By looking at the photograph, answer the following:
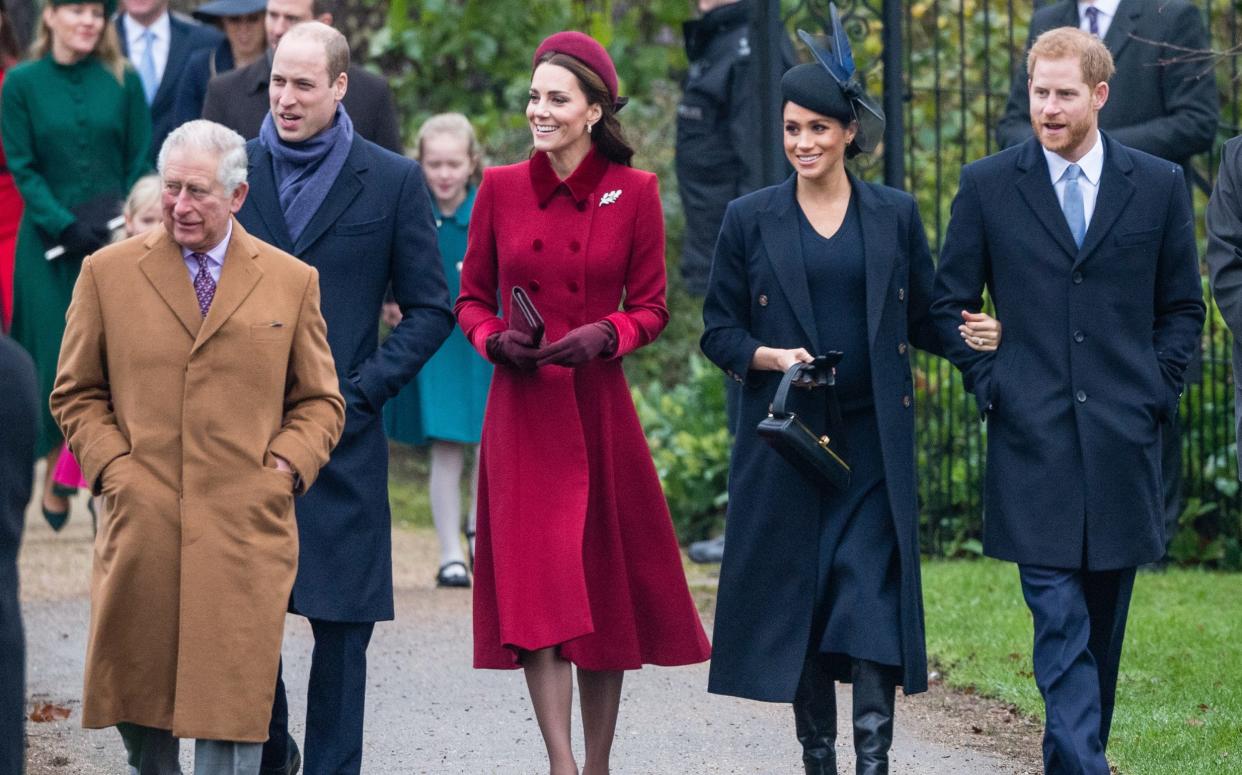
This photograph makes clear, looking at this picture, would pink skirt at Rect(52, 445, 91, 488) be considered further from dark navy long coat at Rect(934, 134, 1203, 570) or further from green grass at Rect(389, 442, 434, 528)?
dark navy long coat at Rect(934, 134, 1203, 570)

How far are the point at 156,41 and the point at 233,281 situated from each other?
553cm

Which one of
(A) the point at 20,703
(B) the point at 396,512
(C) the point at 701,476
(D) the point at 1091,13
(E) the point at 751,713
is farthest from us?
(B) the point at 396,512

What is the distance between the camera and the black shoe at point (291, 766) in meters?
5.84

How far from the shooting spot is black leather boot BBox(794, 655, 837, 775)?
18.9 feet

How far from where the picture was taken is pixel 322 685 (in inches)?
222

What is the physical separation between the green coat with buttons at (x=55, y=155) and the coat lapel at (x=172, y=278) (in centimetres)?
443

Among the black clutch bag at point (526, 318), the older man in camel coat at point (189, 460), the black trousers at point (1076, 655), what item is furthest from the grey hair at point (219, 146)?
the black trousers at point (1076, 655)

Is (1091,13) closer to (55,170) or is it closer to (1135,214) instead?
(1135,214)

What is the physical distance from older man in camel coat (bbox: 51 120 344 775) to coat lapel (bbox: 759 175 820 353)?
4.56 feet

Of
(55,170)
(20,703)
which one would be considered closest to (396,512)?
(55,170)

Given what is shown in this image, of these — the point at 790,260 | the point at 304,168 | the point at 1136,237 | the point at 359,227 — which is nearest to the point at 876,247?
the point at 790,260

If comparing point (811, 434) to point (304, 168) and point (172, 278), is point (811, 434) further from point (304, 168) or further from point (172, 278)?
point (172, 278)

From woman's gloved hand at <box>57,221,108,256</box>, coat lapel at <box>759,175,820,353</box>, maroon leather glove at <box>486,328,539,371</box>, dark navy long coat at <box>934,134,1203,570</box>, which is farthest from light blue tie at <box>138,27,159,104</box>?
dark navy long coat at <box>934,134,1203,570</box>

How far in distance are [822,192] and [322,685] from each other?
1893 mm
